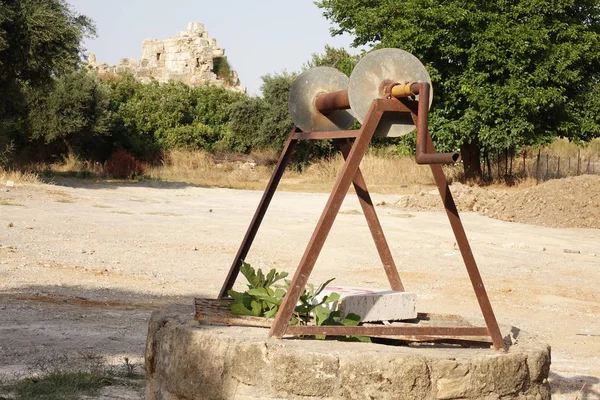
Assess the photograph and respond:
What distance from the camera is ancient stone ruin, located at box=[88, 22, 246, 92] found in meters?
44.7

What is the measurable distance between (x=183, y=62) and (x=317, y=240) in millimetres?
43712

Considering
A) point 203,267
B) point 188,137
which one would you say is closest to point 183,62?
point 188,137

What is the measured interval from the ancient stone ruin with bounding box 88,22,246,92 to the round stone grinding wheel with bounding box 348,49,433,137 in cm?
3968

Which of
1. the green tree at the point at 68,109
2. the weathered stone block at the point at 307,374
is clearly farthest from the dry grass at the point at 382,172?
the weathered stone block at the point at 307,374

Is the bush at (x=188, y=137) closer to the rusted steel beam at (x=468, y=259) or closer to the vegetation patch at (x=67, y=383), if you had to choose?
the vegetation patch at (x=67, y=383)

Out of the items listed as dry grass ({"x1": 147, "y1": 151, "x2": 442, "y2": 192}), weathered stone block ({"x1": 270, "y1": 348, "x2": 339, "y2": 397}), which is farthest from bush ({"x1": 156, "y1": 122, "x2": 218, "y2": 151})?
weathered stone block ({"x1": 270, "y1": 348, "x2": 339, "y2": 397})

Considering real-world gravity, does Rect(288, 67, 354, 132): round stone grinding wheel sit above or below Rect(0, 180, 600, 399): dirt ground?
above

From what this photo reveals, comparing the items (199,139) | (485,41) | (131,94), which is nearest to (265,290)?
(485,41)

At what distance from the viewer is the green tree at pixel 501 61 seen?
25145 millimetres

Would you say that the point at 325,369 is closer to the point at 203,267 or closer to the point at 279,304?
the point at 279,304

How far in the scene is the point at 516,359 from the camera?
3.95 meters

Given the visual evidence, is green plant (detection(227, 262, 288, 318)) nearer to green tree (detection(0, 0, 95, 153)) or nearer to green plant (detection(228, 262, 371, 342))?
green plant (detection(228, 262, 371, 342))

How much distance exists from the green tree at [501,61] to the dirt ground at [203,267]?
592cm

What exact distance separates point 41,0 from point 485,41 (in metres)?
13.0
